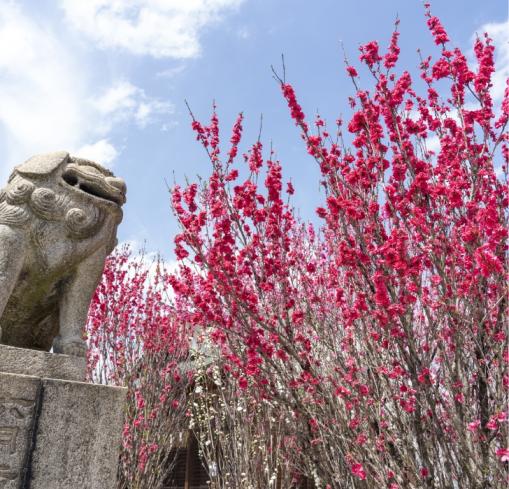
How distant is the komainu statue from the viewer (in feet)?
10.4

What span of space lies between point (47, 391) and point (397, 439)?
2410 millimetres

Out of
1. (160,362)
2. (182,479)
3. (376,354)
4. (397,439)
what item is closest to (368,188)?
(376,354)

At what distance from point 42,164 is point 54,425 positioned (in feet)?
5.09

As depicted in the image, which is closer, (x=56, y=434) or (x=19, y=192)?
(x=56, y=434)

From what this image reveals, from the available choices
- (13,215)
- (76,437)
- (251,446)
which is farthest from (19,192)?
(251,446)

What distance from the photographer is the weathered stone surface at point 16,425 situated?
274 centimetres

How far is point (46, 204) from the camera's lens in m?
3.21

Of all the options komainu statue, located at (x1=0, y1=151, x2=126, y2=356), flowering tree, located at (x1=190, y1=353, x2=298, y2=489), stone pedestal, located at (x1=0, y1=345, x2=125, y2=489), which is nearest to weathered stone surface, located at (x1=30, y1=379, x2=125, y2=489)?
stone pedestal, located at (x1=0, y1=345, x2=125, y2=489)

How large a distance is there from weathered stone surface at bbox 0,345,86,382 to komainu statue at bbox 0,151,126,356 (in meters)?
0.08

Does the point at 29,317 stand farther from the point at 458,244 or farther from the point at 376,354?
the point at 458,244

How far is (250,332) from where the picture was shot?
4.29m

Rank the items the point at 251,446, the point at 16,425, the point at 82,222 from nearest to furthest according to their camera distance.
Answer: the point at 16,425 < the point at 82,222 < the point at 251,446

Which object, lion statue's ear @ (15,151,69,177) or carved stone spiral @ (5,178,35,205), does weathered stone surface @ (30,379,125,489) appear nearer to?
carved stone spiral @ (5,178,35,205)

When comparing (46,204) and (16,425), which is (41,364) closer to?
(16,425)
